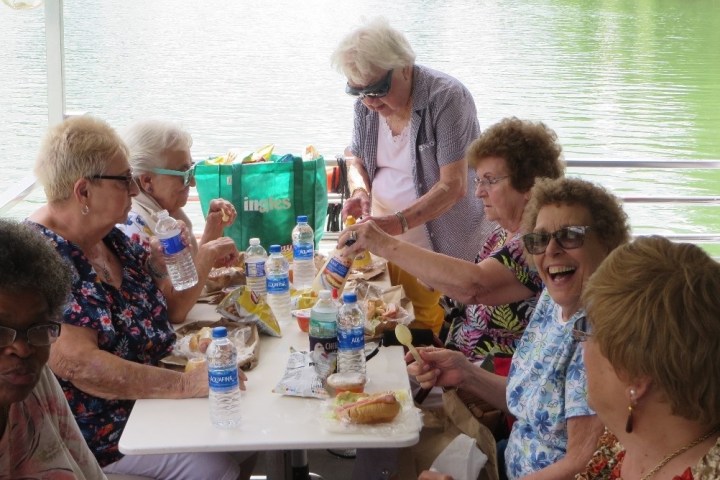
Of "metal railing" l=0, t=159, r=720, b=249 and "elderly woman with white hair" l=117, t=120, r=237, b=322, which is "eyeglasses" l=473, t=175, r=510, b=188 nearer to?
"elderly woman with white hair" l=117, t=120, r=237, b=322

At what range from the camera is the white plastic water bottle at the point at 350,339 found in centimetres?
220

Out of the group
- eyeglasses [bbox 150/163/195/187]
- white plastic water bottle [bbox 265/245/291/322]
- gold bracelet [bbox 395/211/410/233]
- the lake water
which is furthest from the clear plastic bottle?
the lake water

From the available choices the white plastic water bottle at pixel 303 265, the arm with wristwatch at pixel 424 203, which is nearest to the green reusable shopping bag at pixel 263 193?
the arm with wristwatch at pixel 424 203

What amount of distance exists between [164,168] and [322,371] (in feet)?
3.67

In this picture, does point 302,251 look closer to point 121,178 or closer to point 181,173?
point 181,173

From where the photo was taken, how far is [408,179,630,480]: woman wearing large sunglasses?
6.18 feet

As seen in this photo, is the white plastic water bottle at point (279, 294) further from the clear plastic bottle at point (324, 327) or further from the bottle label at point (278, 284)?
the clear plastic bottle at point (324, 327)

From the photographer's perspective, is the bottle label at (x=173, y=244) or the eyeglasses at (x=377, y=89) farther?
the eyeglasses at (x=377, y=89)

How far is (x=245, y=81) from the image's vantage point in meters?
10.3

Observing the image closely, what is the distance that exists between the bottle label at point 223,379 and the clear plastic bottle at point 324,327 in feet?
1.00

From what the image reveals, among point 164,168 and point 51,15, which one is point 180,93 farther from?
point 164,168

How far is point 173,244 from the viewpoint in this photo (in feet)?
8.41

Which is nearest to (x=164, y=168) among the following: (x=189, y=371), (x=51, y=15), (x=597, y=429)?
(x=189, y=371)

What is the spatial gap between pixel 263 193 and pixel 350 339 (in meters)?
1.67
